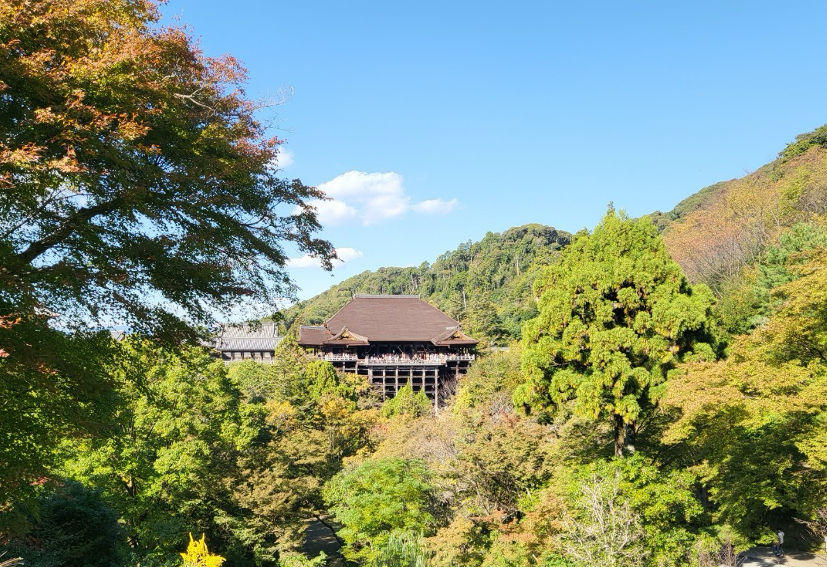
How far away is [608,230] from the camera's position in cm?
975

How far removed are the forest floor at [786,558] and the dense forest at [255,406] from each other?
0.28m

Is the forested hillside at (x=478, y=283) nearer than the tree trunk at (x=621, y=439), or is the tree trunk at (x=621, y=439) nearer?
the tree trunk at (x=621, y=439)

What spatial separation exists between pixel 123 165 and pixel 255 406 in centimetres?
1101

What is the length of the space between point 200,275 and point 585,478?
272 inches

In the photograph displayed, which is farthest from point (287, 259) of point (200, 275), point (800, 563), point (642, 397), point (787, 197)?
point (787, 197)

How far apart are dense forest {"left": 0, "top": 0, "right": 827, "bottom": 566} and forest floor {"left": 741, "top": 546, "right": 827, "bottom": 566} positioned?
282mm

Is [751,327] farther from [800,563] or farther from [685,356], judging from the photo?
[685,356]

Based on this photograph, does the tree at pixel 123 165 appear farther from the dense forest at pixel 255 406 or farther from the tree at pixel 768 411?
the tree at pixel 768 411

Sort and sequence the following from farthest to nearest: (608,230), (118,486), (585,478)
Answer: (118,486) → (608,230) → (585,478)

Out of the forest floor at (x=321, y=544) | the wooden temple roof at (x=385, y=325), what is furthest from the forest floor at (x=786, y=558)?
the wooden temple roof at (x=385, y=325)

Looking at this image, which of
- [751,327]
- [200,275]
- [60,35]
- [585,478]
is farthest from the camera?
[751,327]

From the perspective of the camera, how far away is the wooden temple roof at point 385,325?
30023mm

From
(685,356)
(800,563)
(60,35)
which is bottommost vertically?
(800,563)

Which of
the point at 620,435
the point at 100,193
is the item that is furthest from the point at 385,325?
the point at 100,193
